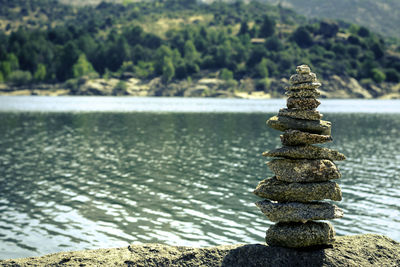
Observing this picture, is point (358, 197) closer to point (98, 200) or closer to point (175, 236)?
point (175, 236)

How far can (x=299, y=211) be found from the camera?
12.7m

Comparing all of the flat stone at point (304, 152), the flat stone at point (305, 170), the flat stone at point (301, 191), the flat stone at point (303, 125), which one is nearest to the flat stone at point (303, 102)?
the flat stone at point (303, 125)

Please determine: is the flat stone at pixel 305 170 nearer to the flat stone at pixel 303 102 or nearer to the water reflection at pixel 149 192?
the flat stone at pixel 303 102

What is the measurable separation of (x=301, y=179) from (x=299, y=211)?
0.92 m

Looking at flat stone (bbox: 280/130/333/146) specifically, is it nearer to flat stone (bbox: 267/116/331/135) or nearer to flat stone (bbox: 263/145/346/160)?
flat stone (bbox: 263/145/346/160)

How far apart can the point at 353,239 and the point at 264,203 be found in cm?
285

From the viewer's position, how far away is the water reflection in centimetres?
2153

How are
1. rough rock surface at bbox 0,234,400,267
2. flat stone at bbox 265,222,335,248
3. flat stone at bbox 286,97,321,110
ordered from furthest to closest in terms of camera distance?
flat stone at bbox 286,97,321,110
flat stone at bbox 265,222,335,248
rough rock surface at bbox 0,234,400,267

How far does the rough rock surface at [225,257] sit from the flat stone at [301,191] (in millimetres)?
1390

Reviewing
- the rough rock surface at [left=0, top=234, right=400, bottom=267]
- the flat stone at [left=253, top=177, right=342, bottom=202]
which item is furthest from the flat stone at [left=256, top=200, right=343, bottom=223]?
the rough rock surface at [left=0, top=234, right=400, bottom=267]

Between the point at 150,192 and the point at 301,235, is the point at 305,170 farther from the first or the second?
the point at 150,192

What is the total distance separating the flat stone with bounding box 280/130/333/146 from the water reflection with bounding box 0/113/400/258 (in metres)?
8.58

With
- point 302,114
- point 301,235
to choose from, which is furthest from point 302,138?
point 301,235

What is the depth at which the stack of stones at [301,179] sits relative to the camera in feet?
41.8
